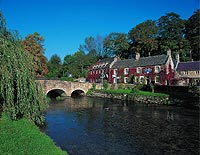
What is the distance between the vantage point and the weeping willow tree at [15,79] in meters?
12.0

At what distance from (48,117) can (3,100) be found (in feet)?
31.1

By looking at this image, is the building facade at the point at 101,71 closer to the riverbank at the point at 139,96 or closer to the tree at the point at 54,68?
the riverbank at the point at 139,96

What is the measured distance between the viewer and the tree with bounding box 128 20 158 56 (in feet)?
195

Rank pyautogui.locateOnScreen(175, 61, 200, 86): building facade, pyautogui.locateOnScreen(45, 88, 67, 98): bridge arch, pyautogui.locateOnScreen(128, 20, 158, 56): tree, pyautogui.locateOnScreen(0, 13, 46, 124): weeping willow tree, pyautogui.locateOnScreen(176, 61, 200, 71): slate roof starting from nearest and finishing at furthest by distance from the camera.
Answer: pyautogui.locateOnScreen(0, 13, 46, 124): weeping willow tree
pyautogui.locateOnScreen(45, 88, 67, 98): bridge arch
pyautogui.locateOnScreen(175, 61, 200, 86): building facade
pyautogui.locateOnScreen(176, 61, 200, 71): slate roof
pyautogui.locateOnScreen(128, 20, 158, 56): tree

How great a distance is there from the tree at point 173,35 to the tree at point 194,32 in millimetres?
1930

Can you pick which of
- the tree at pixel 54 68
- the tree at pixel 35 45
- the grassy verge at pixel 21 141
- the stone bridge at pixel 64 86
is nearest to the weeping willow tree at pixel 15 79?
the grassy verge at pixel 21 141

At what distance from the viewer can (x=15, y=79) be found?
1267 cm

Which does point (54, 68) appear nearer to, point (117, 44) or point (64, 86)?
point (117, 44)

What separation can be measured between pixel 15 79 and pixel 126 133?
29.8ft

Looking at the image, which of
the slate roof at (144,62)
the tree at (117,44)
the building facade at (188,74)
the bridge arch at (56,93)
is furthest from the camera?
the tree at (117,44)

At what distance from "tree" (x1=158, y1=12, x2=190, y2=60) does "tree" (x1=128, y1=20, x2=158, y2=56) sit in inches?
73.8

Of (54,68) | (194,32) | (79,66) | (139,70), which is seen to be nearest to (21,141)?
(139,70)

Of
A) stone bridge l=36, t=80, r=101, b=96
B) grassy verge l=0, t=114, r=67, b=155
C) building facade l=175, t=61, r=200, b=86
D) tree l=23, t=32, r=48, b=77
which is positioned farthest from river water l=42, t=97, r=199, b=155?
tree l=23, t=32, r=48, b=77

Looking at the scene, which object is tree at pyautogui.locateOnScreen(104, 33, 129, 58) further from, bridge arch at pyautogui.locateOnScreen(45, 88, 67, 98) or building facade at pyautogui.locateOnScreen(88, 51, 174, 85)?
bridge arch at pyautogui.locateOnScreen(45, 88, 67, 98)
